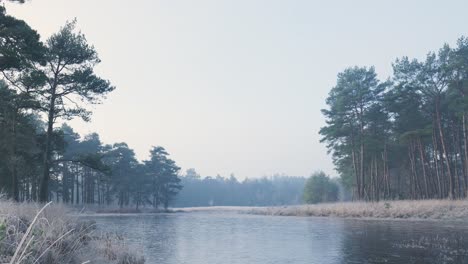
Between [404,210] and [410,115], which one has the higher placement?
[410,115]

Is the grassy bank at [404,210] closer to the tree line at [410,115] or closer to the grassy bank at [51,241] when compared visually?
the tree line at [410,115]

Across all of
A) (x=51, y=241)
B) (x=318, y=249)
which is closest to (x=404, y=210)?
(x=318, y=249)

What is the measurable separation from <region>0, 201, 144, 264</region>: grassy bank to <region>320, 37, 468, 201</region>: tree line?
38.8 metres

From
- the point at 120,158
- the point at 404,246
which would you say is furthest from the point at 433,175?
the point at 120,158

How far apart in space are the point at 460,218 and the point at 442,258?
22758mm

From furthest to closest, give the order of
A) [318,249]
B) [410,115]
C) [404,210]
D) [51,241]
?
[410,115]
[404,210]
[318,249]
[51,241]

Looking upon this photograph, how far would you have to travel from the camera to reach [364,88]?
55125 mm

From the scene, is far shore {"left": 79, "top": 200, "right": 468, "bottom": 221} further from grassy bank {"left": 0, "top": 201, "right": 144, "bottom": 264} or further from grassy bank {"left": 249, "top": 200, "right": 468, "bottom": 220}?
grassy bank {"left": 0, "top": 201, "right": 144, "bottom": 264}

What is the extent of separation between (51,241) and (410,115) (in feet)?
171

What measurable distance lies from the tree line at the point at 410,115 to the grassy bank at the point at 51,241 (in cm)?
3877

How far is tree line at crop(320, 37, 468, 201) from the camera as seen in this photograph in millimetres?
46406

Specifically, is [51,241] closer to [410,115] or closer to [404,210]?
Answer: [404,210]

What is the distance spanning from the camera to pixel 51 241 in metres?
8.95

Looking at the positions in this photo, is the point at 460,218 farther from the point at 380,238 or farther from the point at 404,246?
the point at 404,246
